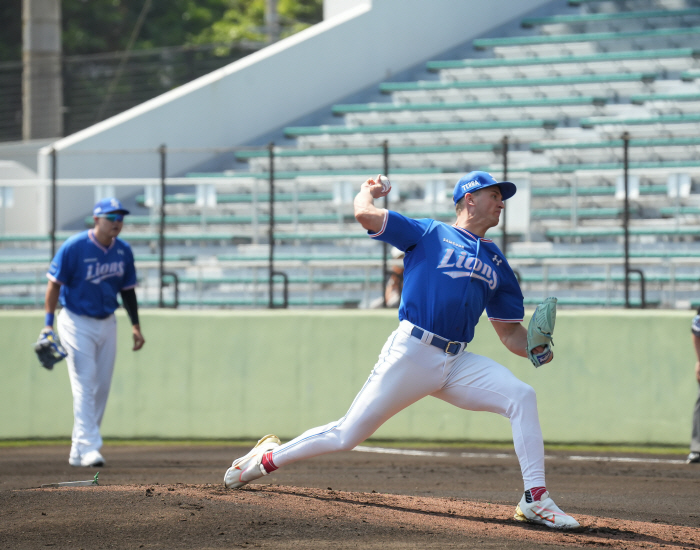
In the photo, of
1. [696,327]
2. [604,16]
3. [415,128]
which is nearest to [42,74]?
[415,128]

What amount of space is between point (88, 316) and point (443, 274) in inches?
171

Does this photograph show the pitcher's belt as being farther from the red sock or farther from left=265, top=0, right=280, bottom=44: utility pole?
left=265, top=0, right=280, bottom=44: utility pole

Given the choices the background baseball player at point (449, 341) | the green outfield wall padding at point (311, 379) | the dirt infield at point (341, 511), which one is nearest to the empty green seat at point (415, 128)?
the green outfield wall padding at point (311, 379)

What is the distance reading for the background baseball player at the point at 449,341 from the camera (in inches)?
211

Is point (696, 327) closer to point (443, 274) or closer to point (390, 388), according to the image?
point (443, 274)

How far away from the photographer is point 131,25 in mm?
36344

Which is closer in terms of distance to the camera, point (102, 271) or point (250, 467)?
point (250, 467)

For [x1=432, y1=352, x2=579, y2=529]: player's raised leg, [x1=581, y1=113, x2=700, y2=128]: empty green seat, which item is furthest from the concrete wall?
[x1=432, y1=352, x2=579, y2=529]: player's raised leg

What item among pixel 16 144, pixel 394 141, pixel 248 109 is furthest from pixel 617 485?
pixel 16 144

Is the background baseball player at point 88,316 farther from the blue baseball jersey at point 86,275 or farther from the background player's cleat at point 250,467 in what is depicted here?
the background player's cleat at point 250,467

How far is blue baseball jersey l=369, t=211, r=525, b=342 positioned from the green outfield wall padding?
5.26 metres

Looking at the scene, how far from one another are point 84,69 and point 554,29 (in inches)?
415

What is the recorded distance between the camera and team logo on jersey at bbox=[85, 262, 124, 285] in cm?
866

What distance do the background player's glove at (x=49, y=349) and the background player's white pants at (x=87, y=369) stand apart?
3.2 inches
